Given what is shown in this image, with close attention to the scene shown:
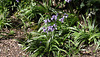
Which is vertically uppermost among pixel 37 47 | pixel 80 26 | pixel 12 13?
pixel 12 13

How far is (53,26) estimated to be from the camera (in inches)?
147

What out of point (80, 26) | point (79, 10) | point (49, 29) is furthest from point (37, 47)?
point (79, 10)

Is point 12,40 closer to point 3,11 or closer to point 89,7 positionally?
point 3,11

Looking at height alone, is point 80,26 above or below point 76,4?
below

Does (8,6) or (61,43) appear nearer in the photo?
(61,43)

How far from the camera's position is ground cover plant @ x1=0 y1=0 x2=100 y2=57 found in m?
3.71

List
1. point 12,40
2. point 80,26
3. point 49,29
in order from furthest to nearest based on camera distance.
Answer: point 80,26 < point 12,40 < point 49,29

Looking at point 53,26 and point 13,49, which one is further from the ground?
point 53,26

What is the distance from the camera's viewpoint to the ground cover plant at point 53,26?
3707mm

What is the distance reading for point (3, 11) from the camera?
4.80 m

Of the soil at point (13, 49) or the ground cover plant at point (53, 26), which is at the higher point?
the ground cover plant at point (53, 26)

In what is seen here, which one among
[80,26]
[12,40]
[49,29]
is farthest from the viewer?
[80,26]

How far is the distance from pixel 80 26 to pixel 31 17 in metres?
1.47

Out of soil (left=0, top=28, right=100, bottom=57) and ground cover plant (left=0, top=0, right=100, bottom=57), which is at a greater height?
ground cover plant (left=0, top=0, right=100, bottom=57)
